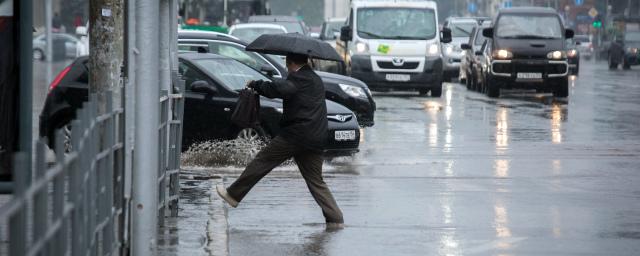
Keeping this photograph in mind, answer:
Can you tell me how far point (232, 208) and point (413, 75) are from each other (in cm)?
2035

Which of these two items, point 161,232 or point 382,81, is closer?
point 161,232

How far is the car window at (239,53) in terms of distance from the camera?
65.3 ft

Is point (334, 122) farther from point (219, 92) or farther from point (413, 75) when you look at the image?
point (413, 75)

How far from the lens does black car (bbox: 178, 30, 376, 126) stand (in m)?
19.9

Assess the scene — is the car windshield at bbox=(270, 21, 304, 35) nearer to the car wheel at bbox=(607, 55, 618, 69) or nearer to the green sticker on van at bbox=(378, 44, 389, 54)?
the green sticker on van at bbox=(378, 44, 389, 54)

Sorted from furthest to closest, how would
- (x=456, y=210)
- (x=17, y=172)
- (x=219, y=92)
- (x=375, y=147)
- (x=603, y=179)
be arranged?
(x=375, y=147) < (x=219, y=92) < (x=603, y=179) < (x=456, y=210) < (x=17, y=172)

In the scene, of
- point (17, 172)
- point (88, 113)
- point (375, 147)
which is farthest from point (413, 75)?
point (17, 172)

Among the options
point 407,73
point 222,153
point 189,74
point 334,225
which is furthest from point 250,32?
point 334,225

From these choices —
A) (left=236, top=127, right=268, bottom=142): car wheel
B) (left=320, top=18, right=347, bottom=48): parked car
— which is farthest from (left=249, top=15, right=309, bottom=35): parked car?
(left=236, top=127, right=268, bottom=142): car wheel

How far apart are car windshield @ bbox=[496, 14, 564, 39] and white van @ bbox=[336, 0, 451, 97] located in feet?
4.39

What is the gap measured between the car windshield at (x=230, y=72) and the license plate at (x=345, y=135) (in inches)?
52.2

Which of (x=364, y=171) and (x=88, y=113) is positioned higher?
(x=88, y=113)

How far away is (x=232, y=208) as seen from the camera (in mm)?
11797

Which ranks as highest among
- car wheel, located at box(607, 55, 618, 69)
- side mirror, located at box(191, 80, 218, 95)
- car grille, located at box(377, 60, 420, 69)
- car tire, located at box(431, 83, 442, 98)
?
side mirror, located at box(191, 80, 218, 95)
